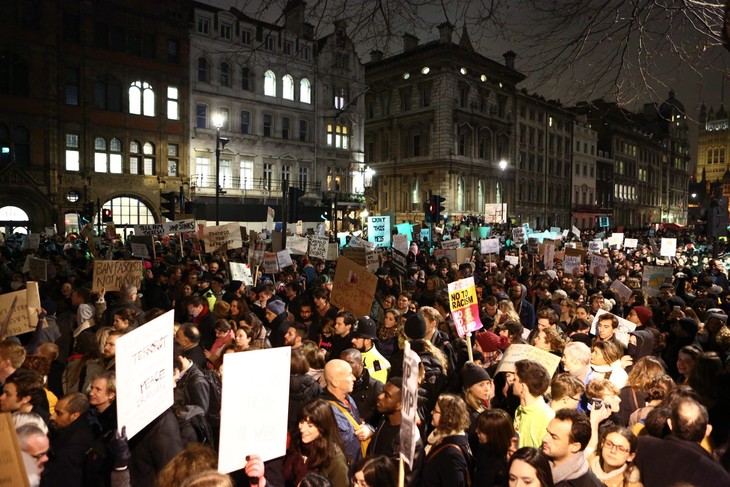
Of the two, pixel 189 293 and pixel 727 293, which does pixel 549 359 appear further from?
pixel 727 293

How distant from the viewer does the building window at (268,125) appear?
42.1m

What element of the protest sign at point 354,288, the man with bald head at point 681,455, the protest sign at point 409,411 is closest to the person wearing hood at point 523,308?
the protest sign at point 354,288

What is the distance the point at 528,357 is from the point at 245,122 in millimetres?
38631

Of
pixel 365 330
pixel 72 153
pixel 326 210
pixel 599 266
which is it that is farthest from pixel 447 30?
pixel 72 153

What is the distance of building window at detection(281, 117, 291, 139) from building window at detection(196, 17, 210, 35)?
8.29 metres

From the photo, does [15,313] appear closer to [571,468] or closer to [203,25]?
[571,468]

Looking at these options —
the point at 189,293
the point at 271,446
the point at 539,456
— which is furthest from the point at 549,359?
the point at 189,293

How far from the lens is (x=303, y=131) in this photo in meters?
44.2

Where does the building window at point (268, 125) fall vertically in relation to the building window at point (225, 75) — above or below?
below

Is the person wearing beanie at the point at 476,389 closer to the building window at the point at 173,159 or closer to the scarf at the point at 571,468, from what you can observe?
the scarf at the point at 571,468

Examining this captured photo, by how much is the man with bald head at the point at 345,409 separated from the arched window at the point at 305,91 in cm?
4149

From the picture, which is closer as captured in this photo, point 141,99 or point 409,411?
point 409,411

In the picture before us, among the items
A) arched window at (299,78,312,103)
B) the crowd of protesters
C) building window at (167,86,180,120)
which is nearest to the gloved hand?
the crowd of protesters

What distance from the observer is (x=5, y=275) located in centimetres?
1317
